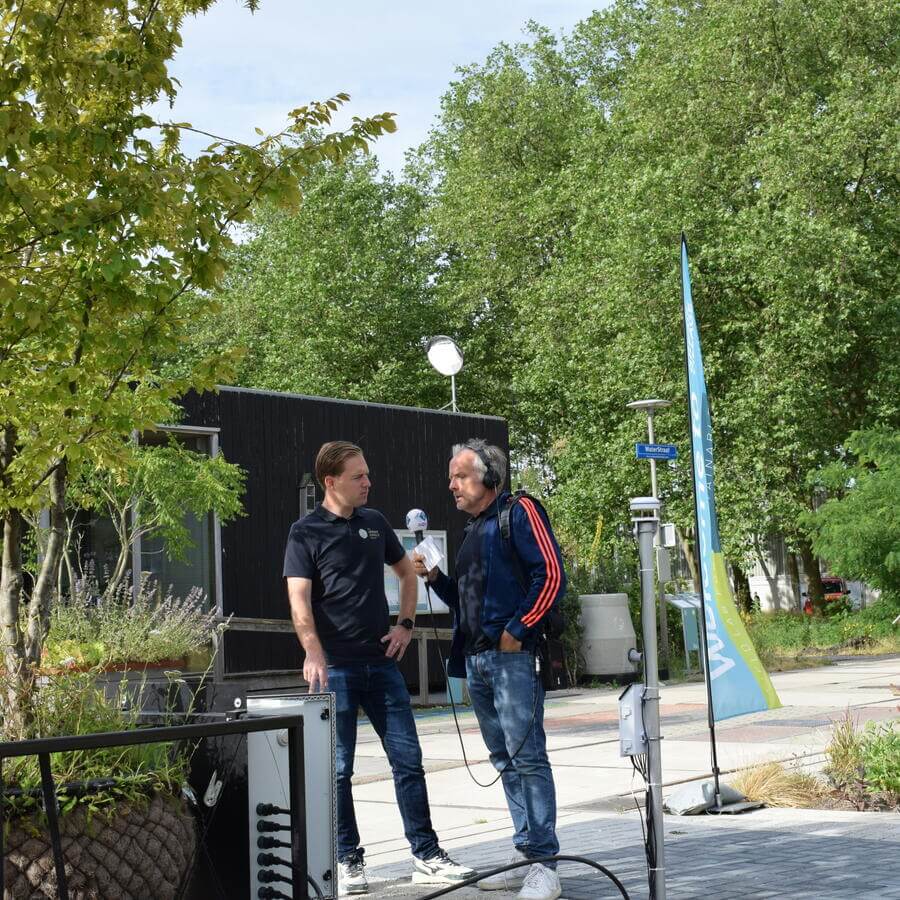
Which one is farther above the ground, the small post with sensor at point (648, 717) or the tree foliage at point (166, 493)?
the tree foliage at point (166, 493)

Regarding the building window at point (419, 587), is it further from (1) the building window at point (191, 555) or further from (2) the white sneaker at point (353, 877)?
(2) the white sneaker at point (353, 877)

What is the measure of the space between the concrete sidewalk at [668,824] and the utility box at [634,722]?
33.5 inches

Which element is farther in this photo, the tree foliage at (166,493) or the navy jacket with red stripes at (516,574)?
the tree foliage at (166,493)

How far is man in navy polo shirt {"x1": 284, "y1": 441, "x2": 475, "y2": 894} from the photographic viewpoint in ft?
20.1

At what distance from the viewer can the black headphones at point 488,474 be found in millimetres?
6133

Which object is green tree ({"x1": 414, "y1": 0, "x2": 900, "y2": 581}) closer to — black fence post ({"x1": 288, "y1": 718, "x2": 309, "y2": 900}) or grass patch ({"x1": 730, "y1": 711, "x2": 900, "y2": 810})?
grass patch ({"x1": 730, "y1": 711, "x2": 900, "y2": 810})

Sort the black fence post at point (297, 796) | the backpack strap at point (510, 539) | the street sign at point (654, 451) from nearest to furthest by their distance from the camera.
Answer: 1. the black fence post at point (297, 796)
2. the backpack strap at point (510, 539)
3. the street sign at point (654, 451)

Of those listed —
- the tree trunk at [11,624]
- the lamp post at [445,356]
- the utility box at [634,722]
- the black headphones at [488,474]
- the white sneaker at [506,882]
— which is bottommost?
the white sneaker at [506,882]

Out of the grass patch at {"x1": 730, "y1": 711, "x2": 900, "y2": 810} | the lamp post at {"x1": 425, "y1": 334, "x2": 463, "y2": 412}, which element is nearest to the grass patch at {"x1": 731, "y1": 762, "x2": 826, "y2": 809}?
the grass patch at {"x1": 730, "y1": 711, "x2": 900, "y2": 810}

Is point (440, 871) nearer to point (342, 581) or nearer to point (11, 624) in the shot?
point (342, 581)

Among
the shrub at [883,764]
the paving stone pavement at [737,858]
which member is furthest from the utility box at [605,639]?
the paving stone pavement at [737,858]

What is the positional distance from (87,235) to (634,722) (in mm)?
2708

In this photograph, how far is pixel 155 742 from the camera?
3.53 meters

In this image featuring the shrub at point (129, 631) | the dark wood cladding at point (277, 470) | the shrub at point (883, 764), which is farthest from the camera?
the dark wood cladding at point (277, 470)
